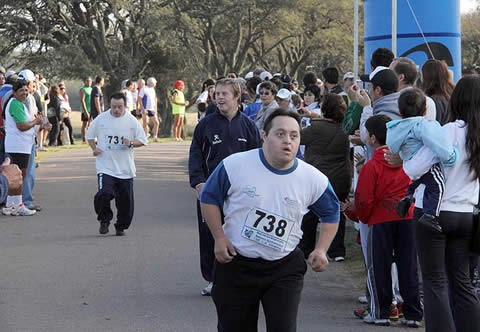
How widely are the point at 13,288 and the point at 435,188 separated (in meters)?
4.34

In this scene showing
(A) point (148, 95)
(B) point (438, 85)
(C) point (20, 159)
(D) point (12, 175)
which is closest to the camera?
(D) point (12, 175)

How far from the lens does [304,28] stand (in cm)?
4694

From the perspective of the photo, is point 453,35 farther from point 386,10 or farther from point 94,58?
point 94,58

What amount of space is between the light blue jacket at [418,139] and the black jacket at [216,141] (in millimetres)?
1998

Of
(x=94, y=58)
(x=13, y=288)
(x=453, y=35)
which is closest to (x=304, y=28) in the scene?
(x=94, y=58)

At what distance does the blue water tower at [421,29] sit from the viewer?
43.6 ft

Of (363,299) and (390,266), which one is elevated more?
(390,266)

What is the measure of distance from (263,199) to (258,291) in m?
0.53

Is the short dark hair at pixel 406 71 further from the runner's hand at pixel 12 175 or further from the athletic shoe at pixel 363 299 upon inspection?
the runner's hand at pixel 12 175

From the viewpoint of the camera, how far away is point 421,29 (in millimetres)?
13312

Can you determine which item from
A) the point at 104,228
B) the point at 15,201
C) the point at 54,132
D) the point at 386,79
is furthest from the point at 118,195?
the point at 54,132

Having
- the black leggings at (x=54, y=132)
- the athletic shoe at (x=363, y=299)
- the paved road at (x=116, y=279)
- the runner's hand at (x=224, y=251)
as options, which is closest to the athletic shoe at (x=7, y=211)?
the paved road at (x=116, y=279)

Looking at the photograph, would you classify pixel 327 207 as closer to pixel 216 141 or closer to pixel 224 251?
pixel 224 251

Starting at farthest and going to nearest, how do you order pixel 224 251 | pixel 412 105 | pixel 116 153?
pixel 116 153 < pixel 412 105 < pixel 224 251
